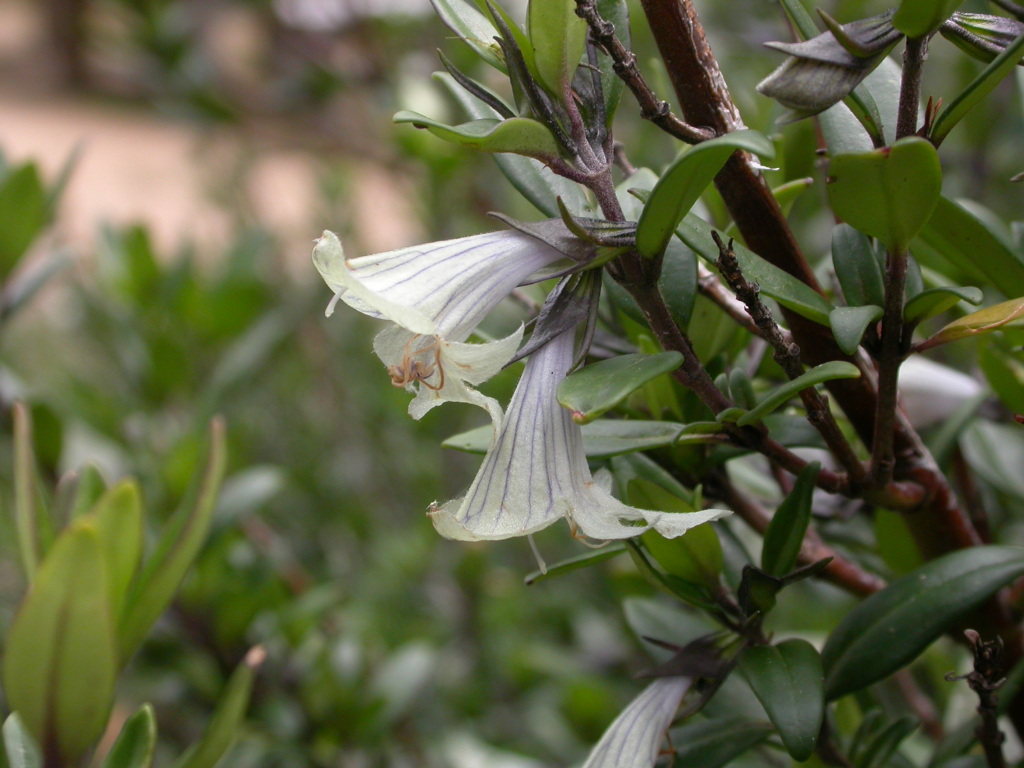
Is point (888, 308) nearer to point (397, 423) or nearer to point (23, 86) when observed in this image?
point (397, 423)

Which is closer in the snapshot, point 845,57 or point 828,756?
point 845,57

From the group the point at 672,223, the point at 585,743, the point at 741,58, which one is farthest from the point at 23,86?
the point at 672,223

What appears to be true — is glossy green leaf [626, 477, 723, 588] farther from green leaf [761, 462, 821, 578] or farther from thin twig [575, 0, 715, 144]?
thin twig [575, 0, 715, 144]

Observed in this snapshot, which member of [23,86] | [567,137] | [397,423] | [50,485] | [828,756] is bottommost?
[23,86]

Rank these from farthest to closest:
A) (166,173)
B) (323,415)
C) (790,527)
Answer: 1. (166,173)
2. (323,415)
3. (790,527)

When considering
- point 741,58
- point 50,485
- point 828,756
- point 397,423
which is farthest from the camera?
point 397,423

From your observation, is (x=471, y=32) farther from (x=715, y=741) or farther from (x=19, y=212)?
(x=19, y=212)

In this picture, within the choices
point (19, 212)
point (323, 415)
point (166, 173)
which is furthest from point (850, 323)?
point (166, 173)
